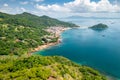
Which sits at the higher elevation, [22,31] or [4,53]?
[22,31]

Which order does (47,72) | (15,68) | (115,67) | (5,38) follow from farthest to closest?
(5,38) → (115,67) → (15,68) → (47,72)

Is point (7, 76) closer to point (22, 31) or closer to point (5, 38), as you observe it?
point (5, 38)

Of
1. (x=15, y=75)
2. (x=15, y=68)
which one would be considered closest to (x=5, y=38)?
(x=15, y=68)

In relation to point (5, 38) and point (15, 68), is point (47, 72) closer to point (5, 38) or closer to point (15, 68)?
point (15, 68)

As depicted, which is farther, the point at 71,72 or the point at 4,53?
the point at 4,53

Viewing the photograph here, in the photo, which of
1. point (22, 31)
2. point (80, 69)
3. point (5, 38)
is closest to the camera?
point (80, 69)

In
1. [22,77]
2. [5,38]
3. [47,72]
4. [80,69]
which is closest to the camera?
[22,77]

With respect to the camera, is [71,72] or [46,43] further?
[46,43]

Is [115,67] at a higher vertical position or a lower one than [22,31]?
lower

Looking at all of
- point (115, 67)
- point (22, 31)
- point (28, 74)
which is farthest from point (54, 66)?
point (22, 31)
